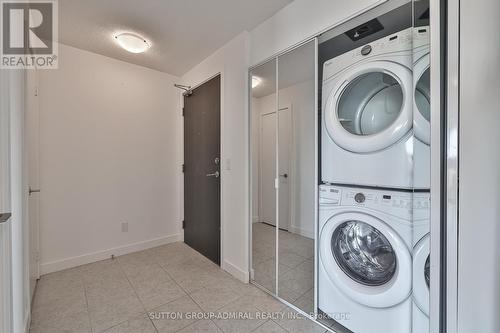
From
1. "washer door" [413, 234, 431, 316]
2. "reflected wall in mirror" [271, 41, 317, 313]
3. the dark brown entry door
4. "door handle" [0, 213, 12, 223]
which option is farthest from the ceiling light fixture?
"door handle" [0, 213, 12, 223]

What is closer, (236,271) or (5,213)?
(5,213)

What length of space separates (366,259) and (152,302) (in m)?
1.63

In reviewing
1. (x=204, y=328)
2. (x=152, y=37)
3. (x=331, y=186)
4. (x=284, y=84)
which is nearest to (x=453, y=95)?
(x=331, y=186)

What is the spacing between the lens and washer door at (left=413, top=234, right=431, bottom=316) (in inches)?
40.8

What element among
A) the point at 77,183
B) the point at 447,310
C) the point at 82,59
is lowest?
the point at 447,310

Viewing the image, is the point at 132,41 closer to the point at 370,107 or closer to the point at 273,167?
the point at 273,167

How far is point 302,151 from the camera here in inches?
67.5

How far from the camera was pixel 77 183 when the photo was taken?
2.39 metres

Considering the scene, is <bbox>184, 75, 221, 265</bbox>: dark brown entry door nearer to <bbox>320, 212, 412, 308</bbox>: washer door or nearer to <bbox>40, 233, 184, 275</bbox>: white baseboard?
<bbox>40, 233, 184, 275</bbox>: white baseboard

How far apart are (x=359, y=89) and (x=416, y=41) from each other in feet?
1.14

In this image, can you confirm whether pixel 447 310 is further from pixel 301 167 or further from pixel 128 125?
pixel 128 125

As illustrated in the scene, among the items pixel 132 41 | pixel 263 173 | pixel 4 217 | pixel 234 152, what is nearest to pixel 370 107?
pixel 263 173

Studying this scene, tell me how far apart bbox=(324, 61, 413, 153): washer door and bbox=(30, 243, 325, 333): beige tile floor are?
1270mm

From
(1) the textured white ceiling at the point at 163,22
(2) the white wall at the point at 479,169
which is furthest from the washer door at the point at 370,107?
(1) the textured white ceiling at the point at 163,22
